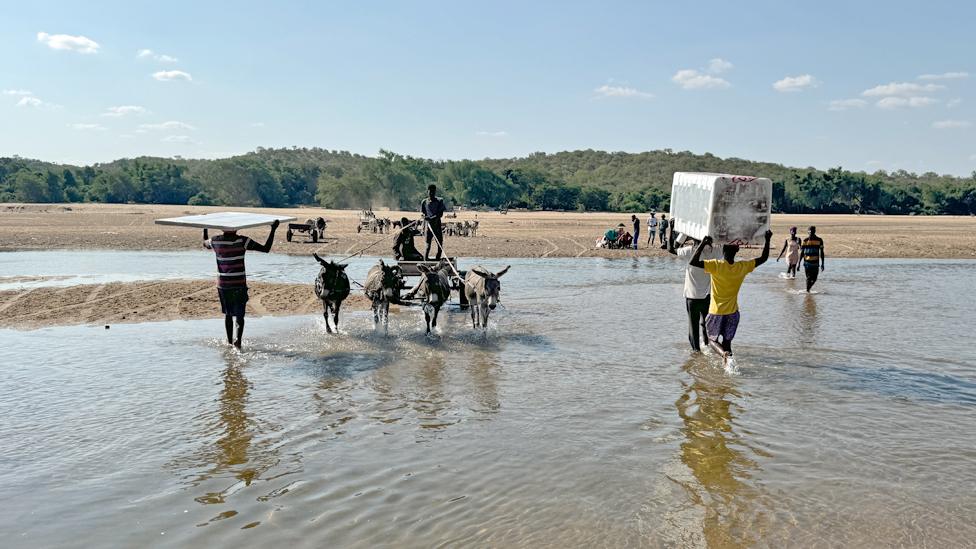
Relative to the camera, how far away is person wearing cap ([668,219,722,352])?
1082cm

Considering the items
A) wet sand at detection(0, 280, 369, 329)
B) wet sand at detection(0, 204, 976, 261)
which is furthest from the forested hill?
wet sand at detection(0, 280, 369, 329)

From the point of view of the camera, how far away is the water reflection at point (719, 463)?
539 centimetres

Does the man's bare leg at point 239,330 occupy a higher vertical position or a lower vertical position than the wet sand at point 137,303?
higher

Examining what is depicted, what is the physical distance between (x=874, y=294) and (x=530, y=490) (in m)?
17.6

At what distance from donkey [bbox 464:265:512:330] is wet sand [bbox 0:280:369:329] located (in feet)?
13.8

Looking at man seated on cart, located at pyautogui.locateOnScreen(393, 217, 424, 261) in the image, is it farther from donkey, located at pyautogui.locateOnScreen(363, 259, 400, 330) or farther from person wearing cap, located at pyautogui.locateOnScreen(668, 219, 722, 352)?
person wearing cap, located at pyautogui.locateOnScreen(668, 219, 722, 352)

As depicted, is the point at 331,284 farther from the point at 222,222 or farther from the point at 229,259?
the point at 222,222

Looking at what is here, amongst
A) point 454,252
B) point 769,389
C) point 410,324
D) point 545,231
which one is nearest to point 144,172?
point 545,231

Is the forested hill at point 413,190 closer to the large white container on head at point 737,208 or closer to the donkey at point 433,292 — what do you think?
the donkey at point 433,292

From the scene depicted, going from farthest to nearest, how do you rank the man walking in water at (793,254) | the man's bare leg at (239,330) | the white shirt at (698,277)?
the man walking in water at (793,254) → the man's bare leg at (239,330) → the white shirt at (698,277)

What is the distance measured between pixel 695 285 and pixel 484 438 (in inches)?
197

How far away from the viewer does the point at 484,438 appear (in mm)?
7371

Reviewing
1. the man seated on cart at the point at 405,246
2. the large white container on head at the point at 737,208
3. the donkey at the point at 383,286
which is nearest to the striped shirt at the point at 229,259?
the donkey at the point at 383,286

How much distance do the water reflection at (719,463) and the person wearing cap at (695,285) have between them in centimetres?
155
